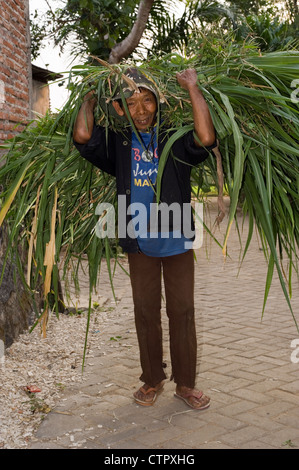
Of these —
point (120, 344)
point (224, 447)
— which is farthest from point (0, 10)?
point (224, 447)

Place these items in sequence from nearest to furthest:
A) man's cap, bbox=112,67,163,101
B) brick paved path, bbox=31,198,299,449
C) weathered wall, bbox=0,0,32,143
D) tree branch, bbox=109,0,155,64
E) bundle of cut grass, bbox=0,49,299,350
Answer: bundle of cut grass, bbox=0,49,299,350
man's cap, bbox=112,67,163,101
brick paved path, bbox=31,198,299,449
weathered wall, bbox=0,0,32,143
tree branch, bbox=109,0,155,64

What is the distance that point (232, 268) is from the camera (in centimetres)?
884

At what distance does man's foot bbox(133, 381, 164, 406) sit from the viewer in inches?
146

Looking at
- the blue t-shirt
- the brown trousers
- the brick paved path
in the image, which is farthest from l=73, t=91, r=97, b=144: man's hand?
the brick paved path

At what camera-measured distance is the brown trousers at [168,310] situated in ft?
11.6

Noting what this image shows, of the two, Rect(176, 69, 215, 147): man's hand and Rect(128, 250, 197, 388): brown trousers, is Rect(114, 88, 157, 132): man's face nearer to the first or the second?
Rect(176, 69, 215, 147): man's hand

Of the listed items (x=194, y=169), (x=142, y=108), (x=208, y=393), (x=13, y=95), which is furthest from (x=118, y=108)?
(x=13, y=95)

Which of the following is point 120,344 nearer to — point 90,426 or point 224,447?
point 90,426

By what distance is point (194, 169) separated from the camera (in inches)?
144

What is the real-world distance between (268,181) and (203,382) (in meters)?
1.84

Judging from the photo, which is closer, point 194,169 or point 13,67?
point 194,169

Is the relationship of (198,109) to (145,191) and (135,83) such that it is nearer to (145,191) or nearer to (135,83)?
(135,83)

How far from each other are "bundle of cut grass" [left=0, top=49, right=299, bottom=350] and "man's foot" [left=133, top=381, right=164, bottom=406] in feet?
2.80

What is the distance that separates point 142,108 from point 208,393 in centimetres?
189
